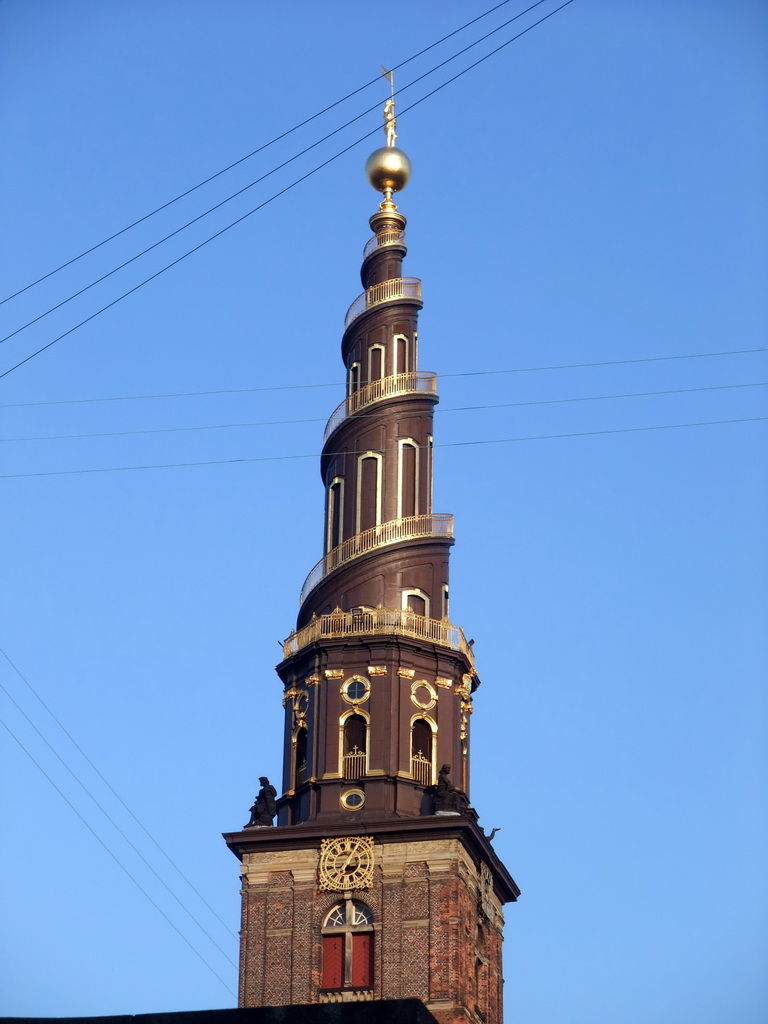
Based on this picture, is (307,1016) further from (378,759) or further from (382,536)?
(382,536)

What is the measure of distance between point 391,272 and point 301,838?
67.9ft

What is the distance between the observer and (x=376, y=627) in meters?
71.8

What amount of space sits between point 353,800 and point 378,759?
1.45 meters

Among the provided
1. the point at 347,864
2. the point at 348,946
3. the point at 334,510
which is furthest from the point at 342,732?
the point at 334,510

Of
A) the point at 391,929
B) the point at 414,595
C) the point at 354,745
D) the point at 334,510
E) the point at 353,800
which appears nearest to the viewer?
the point at 391,929

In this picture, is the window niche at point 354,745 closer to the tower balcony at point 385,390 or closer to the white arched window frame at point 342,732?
the white arched window frame at point 342,732

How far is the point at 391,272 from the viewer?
79.5 m

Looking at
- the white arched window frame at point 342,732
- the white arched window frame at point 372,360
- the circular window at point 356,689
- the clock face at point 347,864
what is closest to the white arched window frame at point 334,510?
the white arched window frame at point 372,360

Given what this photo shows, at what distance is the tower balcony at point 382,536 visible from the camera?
73.2 meters

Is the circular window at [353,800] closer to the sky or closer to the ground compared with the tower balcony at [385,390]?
closer to the ground

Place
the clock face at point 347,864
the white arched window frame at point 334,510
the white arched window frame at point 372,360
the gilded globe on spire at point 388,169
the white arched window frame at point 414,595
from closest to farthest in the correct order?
the clock face at point 347,864 < the white arched window frame at point 414,595 < the white arched window frame at point 334,510 < the white arched window frame at point 372,360 < the gilded globe on spire at point 388,169

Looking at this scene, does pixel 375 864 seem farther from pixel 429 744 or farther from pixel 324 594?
pixel 324 594

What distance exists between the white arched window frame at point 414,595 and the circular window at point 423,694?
2262mm

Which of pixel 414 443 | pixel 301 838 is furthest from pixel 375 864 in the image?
pixel 414 443
